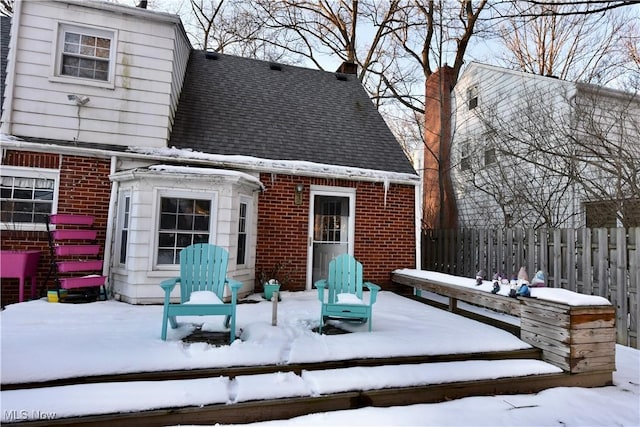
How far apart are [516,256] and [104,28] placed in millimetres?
Result: 7934

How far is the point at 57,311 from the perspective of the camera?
448cm

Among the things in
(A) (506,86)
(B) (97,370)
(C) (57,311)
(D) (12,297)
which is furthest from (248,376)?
(A) (506,86)

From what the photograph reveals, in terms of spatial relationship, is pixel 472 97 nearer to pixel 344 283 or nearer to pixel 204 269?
pixel 344 283

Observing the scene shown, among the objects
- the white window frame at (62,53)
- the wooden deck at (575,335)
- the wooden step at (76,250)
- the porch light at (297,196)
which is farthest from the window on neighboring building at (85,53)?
the wooden deck at (575,335)

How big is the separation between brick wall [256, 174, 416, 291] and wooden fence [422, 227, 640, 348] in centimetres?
132

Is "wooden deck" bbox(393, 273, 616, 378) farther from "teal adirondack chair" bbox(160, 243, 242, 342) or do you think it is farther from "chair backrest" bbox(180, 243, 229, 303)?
"chair backrest" bbox(180, 243, 229, 303)

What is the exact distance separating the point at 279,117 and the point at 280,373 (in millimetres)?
5921

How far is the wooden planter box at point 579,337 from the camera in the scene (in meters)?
3.35

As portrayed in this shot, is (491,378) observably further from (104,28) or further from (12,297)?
(104,28)

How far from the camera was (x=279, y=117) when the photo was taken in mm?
7754

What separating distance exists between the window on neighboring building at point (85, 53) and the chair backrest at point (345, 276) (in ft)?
16.4

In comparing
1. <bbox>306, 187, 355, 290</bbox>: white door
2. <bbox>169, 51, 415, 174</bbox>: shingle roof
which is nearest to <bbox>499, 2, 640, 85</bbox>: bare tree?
<bbox>169, 51, 415, 174</bbox>: shingle roof

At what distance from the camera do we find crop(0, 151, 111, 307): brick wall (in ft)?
17.8

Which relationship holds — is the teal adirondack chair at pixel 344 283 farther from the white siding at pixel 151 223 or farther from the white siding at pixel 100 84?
the white siding at pixel 100 84
